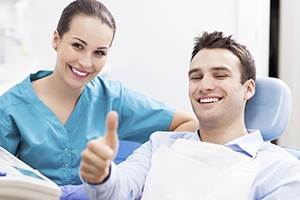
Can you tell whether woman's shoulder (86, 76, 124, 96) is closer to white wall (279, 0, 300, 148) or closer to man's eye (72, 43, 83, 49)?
man's eye (72, 43, 83, 49)

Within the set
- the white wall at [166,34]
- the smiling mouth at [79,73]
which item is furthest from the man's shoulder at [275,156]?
the white wall at [166,34]

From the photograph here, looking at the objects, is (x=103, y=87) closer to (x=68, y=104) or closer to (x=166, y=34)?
(x=68, y=104)

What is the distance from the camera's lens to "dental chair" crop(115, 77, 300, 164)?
1.69m

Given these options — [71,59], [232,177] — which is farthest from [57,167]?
[232,177]

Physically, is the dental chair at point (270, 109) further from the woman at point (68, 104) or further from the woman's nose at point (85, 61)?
the woman's nose at point (85, 61)

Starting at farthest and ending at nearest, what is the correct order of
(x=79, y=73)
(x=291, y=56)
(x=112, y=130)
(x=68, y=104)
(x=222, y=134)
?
1. (x=291, y=56)
2. (x=68, y=104)
3. (x=79, y=73)
4. (x=222, y=134)
5. (x=112, y=130)

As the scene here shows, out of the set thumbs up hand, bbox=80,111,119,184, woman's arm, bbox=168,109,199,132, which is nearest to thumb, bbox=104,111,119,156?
thumbs up hand, bbox=80,111,119,184

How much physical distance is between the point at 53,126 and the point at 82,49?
290 millimetres

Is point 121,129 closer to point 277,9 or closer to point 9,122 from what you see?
point 9,122

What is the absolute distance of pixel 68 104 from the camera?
178 cm

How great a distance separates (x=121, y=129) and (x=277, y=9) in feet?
8.06

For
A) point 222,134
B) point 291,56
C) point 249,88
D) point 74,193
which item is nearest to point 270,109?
point 249,88

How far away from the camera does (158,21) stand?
2781 millimetres

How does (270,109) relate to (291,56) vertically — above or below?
above
